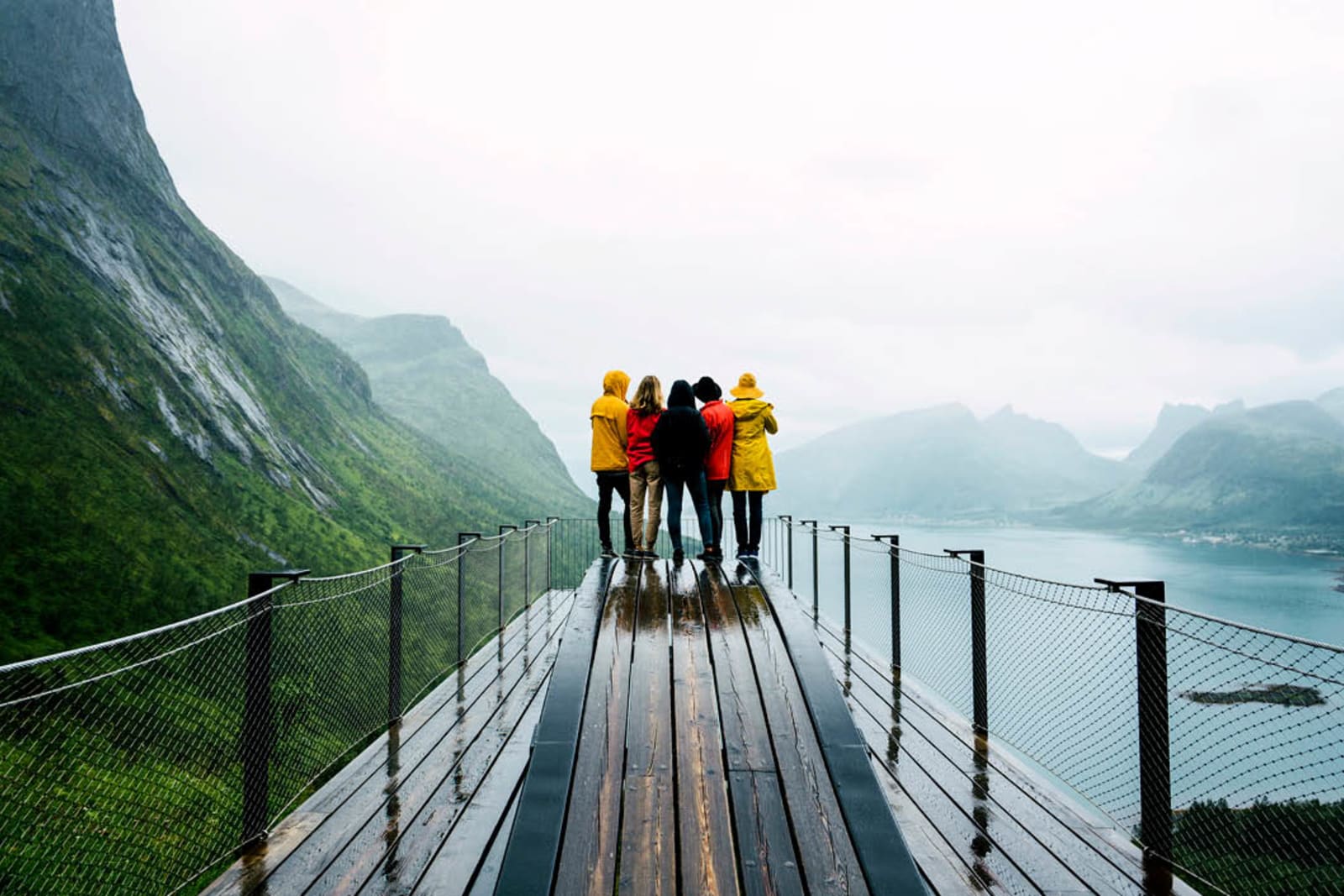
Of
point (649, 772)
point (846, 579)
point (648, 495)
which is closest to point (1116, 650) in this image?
point (846, 579)

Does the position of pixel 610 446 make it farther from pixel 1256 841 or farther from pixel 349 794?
pixel 1256 841

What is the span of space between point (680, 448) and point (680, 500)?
0.57 metres

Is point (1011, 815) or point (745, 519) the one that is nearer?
point (1011, 815)

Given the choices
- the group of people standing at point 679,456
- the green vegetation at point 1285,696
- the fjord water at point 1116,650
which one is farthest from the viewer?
the group of people standing at point 679,456

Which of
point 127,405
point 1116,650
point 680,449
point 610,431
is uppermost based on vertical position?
point 127,405

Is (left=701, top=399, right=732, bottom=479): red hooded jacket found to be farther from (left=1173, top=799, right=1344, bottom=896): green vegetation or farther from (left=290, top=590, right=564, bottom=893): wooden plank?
(left=1173, top=799, right=1344, bottom=896): green vegetation

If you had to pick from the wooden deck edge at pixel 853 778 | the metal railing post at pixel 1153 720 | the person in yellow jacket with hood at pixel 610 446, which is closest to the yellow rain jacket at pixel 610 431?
the person in yellow jacket with hood at pixel 610 446

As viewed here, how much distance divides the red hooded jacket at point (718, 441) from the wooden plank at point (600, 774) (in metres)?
2.78

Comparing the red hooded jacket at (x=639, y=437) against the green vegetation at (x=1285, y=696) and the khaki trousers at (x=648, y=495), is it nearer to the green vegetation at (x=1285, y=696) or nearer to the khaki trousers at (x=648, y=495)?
the khaki trousers at (x=648, y=495)

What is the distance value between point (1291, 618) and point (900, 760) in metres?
98.0

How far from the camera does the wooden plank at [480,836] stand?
134 inches

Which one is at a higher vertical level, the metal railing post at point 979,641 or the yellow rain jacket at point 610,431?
the yellow rain jacket at point 610,431

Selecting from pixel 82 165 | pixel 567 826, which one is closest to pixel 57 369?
pixel 82 165

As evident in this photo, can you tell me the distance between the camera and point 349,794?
4473 mm
